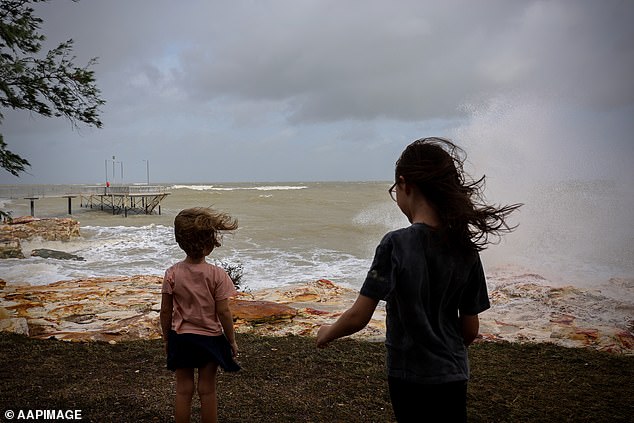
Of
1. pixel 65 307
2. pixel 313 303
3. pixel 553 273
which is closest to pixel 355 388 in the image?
pixel 313 303

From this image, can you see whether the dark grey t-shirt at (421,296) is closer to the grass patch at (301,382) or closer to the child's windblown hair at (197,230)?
the child's windblown hair at (197,230)

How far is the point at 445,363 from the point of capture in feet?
6.05

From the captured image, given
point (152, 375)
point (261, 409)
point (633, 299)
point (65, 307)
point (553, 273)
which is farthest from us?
point (553, 273)

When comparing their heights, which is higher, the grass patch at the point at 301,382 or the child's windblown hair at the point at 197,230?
the child's windblown hair at the point at 197,230

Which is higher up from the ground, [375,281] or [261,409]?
[375,281]

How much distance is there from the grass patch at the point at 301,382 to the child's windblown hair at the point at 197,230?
5.15 ft

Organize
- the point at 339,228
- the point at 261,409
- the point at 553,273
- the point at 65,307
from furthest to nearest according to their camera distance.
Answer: the point at 339,228 → the point at 553,273 → the point at 65,307 → the point at 261,409

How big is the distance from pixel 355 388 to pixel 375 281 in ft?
9.45

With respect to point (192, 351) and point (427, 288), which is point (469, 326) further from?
point (192, 351)

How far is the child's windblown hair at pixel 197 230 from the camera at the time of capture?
279 centimetres

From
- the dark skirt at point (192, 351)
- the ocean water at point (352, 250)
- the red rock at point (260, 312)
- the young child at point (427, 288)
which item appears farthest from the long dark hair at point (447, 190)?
the ocean water at point (352, 250)

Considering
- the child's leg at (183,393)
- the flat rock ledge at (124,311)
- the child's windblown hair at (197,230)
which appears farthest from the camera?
the flat rock ledge at (124,311)

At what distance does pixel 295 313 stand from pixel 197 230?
16.1ft

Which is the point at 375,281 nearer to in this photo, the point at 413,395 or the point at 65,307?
the point at 413,395
